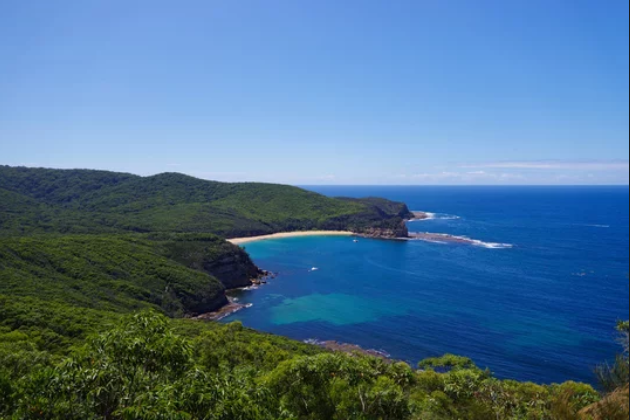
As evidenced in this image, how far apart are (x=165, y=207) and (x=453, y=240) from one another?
333 feet

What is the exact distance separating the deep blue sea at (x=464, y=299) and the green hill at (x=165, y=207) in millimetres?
24083

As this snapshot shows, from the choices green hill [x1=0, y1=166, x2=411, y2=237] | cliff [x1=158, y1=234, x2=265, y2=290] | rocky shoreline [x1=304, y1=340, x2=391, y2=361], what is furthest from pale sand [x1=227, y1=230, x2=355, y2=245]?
rocky shoreline [x1=304, y1=340, x2=391, y2=361]

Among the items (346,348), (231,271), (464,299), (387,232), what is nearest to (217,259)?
(231,271)

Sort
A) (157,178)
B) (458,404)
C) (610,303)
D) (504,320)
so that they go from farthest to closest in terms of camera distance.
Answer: (157,178)
(610,303)
(504,320)
(458,404)

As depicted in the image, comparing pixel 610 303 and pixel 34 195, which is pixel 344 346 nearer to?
pixel 610 303

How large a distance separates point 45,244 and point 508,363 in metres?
64.0

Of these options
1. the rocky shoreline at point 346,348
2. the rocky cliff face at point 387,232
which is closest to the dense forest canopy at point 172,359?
the rocky shoreline at point 346,348

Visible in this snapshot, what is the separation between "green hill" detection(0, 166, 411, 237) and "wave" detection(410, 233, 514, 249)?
21.7 ft

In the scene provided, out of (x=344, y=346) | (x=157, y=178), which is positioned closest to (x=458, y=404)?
(x=344, y=346)

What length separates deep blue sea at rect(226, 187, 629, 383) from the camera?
42.9 meters

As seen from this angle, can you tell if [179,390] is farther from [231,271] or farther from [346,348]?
[231,271]

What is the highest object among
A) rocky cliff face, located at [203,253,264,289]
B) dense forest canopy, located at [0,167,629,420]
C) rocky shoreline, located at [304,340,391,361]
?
dense forest canopy, located at [0,167,629,420]

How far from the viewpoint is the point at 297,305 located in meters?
59.8

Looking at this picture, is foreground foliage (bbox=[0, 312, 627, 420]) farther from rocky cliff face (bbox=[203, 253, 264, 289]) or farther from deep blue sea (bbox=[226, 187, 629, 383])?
rocky cliff face (bbox=[203, 253, 264, 289])
